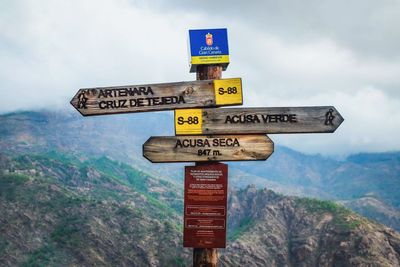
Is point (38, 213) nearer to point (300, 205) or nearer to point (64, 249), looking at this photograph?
point (64, 249)

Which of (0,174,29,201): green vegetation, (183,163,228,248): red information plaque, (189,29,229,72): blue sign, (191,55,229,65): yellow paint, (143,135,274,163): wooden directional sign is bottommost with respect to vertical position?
(183,163,228,248): red information plaque

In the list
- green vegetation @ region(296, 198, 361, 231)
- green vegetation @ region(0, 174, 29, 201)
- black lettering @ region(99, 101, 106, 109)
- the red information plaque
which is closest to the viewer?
the red information plaque

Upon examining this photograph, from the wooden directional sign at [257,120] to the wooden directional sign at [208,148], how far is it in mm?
128

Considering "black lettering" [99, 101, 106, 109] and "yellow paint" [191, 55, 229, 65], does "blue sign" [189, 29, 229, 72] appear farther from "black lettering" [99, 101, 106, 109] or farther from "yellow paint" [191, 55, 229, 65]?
"black lettering" [99, 101, 106, 109]

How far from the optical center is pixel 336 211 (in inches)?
4611

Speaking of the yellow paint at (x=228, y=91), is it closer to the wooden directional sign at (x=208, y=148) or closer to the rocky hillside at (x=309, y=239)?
the wooden directional sign at (x=208, y=148)

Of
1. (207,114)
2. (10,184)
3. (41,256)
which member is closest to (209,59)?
(207,114)

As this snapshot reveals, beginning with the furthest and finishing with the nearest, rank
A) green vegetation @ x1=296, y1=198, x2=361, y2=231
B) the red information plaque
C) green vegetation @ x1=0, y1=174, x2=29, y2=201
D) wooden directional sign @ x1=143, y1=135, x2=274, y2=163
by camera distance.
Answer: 1. green vegetation @ x1=0, y1=174, x2=29, y2=201
2. green vegetation @ x1=296, y1=198, x2=361, y2=231
3. wooden directional sign @ x1=143, y1=135, x2=274, y2=163
4. the red information plaque

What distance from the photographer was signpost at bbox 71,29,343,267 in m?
8.02

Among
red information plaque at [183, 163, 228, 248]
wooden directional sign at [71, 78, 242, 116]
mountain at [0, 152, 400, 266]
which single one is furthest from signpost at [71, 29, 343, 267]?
mountain at [0, 152, 400, 266]

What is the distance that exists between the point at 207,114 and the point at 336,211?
11641cm

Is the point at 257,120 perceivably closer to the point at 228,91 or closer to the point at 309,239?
the point at 228,91

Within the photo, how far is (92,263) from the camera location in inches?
3866

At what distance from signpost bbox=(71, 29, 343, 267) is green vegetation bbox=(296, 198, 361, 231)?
341 ft
